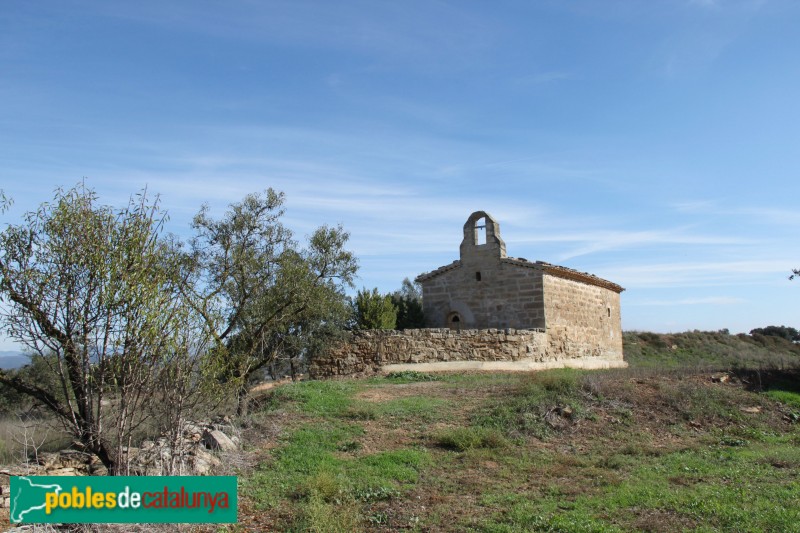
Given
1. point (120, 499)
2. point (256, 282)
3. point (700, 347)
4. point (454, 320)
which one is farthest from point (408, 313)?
point (700, 347)

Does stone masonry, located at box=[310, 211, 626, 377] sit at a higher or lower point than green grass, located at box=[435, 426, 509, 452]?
higher

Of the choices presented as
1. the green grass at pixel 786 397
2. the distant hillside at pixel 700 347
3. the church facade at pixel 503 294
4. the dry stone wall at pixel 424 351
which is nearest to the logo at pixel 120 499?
the dry stone wall at pixel 424 351

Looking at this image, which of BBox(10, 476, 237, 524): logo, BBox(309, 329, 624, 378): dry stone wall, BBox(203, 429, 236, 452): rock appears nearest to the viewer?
BBox(10, 476, 237, 524): logo

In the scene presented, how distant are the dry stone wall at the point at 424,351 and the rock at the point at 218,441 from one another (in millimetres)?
7965

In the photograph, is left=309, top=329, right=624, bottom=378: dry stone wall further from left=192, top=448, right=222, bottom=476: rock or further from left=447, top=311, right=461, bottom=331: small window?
left=192, top=448, right=222, bottom=476: rock

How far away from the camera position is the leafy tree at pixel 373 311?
69.0 feet

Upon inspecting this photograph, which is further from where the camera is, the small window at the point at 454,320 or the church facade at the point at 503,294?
the small window at the point at 454,320

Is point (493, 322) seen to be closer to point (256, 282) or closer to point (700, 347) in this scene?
point (256, 282)

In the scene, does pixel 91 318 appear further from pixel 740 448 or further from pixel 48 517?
pixel 740 448

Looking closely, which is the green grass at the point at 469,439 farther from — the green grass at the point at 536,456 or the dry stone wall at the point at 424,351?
the dry stone wall at the point at 424,351

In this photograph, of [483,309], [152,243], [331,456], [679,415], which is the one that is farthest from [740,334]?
[152,243]

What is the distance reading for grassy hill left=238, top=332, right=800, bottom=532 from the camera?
7.64 meters

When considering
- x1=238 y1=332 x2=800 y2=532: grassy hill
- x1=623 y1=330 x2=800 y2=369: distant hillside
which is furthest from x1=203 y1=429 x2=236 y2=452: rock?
x1=623 y1=330 x2=800 y2=369: distant hillside

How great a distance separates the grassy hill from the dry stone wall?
1.39 meters
